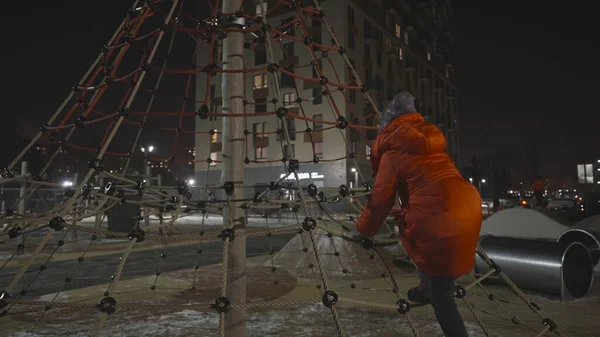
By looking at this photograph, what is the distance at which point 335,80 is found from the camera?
28.4 m

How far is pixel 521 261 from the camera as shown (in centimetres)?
566

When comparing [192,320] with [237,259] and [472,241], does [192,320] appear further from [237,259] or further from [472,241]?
[472,241]

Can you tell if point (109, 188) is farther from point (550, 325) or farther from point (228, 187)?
point (550, 325)

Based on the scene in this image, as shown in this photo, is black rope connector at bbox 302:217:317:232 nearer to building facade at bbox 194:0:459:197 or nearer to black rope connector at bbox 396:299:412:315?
black rope connector at bbox 396:299:412:315

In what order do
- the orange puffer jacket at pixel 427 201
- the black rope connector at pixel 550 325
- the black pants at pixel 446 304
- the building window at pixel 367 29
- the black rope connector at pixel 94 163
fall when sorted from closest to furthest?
the orange puffer jacket at pixel 427 201, the black pants at pixel 446 304, the black rope connector at pixel 94 163, the black rope connector at pixel 550 325, the building window at pixel 367 29

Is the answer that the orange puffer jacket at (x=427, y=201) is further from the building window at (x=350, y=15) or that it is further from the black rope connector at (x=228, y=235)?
the building window at (x=350, y=15)

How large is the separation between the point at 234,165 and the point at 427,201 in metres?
1.70

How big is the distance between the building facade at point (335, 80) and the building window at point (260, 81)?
82 millimetres

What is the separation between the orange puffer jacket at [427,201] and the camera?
2.16 meters

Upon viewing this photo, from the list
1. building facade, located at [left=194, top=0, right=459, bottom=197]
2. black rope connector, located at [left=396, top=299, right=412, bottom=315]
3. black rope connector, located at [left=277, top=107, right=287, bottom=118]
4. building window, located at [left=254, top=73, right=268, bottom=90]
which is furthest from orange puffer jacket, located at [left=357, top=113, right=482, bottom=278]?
building window, located at [left=254, top=73, right=268, bottom=90]

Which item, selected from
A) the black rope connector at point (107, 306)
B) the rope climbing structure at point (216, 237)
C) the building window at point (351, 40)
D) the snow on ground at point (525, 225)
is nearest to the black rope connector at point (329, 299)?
the rope climbing structure at point (216, 237)

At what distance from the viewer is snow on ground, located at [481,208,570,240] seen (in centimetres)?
725

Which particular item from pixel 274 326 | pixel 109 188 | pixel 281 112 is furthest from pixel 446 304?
pixel 109 188

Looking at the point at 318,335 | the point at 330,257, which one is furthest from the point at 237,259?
the point at 330,257
